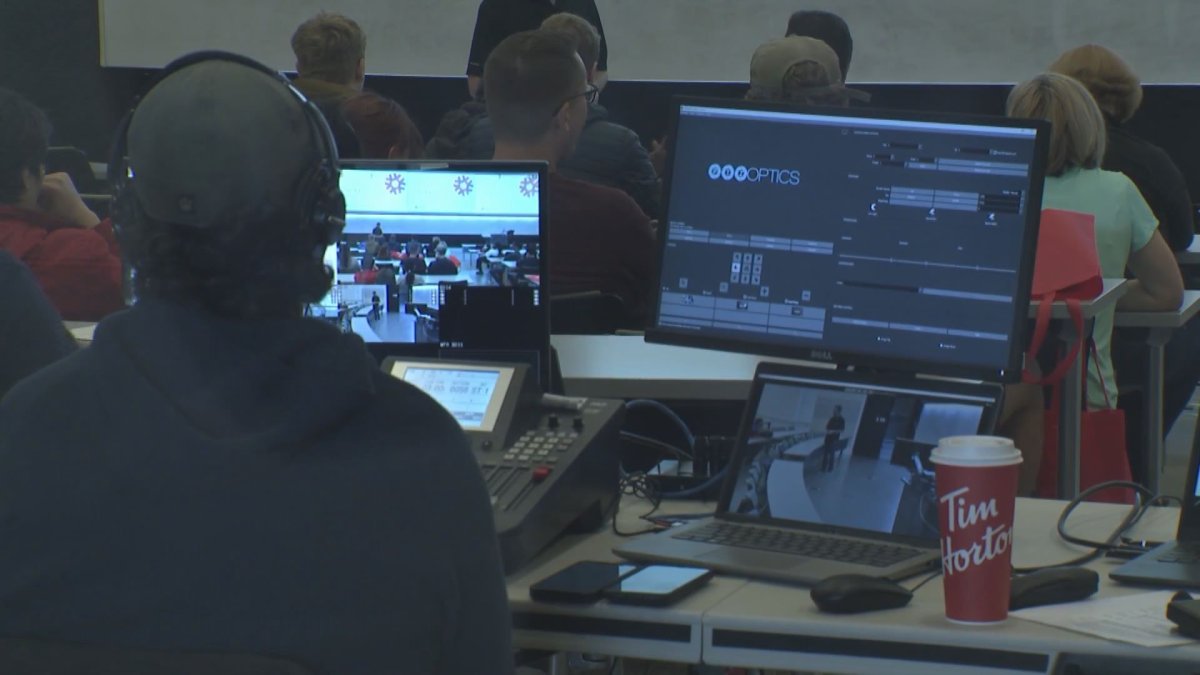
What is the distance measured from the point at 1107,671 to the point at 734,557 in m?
0.40

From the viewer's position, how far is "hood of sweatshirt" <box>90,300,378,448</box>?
3.33 feet

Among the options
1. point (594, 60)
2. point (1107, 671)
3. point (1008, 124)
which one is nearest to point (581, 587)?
point (1107, 671)

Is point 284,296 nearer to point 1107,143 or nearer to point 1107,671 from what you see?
point 1107,671

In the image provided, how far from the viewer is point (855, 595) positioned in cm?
149

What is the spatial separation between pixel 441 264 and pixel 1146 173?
2429 mm

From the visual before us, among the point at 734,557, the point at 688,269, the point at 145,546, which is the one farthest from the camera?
the point at 688,269

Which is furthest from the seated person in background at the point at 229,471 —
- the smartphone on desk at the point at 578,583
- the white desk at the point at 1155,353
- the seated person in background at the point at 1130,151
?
the seated person in background at the point at 1130,151

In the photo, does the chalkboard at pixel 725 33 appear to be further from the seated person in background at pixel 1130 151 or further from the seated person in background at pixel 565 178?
the seated person in background at pixel 565 178

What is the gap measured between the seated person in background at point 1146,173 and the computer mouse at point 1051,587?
8.14 feet

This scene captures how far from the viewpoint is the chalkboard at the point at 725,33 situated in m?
5.95

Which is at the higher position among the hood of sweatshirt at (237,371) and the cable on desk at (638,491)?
the hood of sweatshirt at (237,371)

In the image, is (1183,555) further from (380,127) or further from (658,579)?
(380,127)

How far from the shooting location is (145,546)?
1.01 metres

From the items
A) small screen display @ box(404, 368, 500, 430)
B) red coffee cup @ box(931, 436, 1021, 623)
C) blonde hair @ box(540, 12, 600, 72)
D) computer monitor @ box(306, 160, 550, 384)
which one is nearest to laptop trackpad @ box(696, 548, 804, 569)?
red coffee cup @ box(931, 436, 1021, 623)
